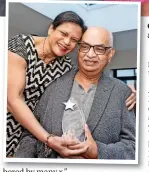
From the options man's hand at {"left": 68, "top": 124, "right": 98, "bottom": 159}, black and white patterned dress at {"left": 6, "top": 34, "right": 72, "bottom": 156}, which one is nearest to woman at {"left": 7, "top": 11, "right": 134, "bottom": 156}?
black and white patterned dress at {"left": 6, "top": 34, "right": 72, "bottom": 156}

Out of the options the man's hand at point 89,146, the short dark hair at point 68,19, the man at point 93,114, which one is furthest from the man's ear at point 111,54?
the man's hand at point 89,146

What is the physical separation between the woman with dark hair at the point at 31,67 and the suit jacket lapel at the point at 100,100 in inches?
5.0

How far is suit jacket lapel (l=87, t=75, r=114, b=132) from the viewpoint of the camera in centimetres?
96

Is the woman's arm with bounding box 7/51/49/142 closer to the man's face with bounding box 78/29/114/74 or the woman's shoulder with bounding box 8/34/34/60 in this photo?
the woman's shoulder with bounding box 8/34/34/60

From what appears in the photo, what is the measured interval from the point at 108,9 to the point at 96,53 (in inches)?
5.4

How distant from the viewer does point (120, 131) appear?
97 centimetres

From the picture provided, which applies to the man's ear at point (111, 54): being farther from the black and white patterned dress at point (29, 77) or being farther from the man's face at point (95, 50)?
the black and white patterned dress at point (29, 77)

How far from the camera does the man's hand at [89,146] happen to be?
96cm

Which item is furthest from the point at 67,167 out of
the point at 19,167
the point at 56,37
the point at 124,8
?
the point at 124,8

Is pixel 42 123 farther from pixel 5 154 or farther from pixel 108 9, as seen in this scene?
pixel 108 9

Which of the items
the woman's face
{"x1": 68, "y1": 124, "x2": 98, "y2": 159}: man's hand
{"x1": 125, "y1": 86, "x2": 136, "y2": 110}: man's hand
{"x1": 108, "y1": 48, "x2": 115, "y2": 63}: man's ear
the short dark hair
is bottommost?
{"x1": 68, "y1": 124, "x2": 98, "y2": 159}: man's hand

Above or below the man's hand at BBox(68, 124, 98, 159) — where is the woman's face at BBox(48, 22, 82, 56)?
above

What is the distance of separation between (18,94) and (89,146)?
0.26 metres

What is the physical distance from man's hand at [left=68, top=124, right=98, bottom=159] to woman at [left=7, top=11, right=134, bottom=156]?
102 mm
